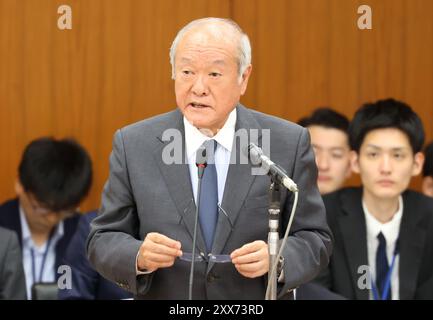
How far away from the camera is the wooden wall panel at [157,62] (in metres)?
4.25

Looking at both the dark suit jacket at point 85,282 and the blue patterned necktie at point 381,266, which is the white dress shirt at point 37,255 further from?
the blue patterned necktie at point 381,266

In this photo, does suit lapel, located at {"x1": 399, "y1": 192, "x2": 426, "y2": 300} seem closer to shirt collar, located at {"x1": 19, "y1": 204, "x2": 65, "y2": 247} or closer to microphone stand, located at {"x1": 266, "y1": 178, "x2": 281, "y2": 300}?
shirt collar, located at {"x1": 19, "y1": 204, "x2": 65, "y2": 247}

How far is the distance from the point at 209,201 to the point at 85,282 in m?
1.45

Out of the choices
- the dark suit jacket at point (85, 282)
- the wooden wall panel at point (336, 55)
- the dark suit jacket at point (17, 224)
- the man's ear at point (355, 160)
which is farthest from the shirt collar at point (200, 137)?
the wooden wall panel at point (336, 55)

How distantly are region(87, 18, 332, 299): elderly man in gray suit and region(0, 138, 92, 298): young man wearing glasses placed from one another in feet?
6.09

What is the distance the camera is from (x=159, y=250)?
1988mm

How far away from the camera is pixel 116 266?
7.00ft

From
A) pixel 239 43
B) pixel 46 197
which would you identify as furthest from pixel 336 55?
pixel 239 43

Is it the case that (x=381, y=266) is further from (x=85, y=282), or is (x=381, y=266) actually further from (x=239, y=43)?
(x=239, y=43)

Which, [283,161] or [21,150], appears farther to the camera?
[21,150]
